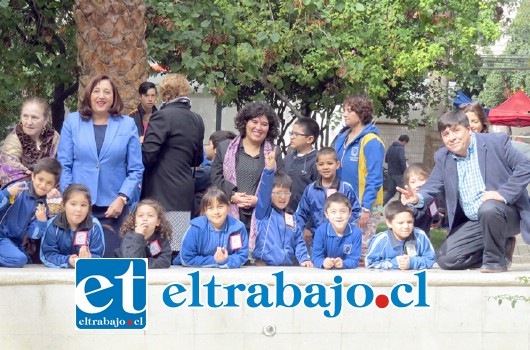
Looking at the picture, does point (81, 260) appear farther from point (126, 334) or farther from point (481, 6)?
point (481, 6)

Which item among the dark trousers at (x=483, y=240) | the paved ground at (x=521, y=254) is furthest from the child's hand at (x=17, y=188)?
the paved ground at (x=521, y=254)

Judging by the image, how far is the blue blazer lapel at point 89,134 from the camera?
7.20 meters

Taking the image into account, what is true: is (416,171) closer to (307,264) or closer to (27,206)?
(307,264)

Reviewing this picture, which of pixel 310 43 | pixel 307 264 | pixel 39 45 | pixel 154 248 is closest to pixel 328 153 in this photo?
pixel 307 264

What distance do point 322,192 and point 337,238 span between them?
75cm

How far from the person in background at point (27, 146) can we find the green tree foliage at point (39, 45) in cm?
380

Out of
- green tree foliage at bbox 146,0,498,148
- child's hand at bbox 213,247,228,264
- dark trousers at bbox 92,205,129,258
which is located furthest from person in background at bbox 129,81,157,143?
green tree foliage at bbox 146,0,498,148

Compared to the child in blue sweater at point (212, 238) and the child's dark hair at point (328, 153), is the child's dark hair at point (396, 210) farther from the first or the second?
the child in blue sweater at point (212, 238)

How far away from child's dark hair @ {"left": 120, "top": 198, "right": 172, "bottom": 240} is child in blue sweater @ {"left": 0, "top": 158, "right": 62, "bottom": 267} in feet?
1.89

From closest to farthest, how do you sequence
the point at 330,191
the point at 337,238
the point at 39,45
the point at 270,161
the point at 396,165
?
1. the point at 337,238
2. the point at 270,161
3. the point at 330,191
4. the point at 39,45
5. the point at 396,165

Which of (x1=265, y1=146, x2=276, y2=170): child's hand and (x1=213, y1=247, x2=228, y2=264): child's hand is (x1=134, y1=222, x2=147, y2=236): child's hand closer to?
(x1=213, y1=247, x2=228, y2=264): child's hand

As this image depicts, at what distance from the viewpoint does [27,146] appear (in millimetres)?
7383

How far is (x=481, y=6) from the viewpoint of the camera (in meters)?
13.8

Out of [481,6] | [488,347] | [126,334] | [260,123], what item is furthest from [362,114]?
[481,6]
